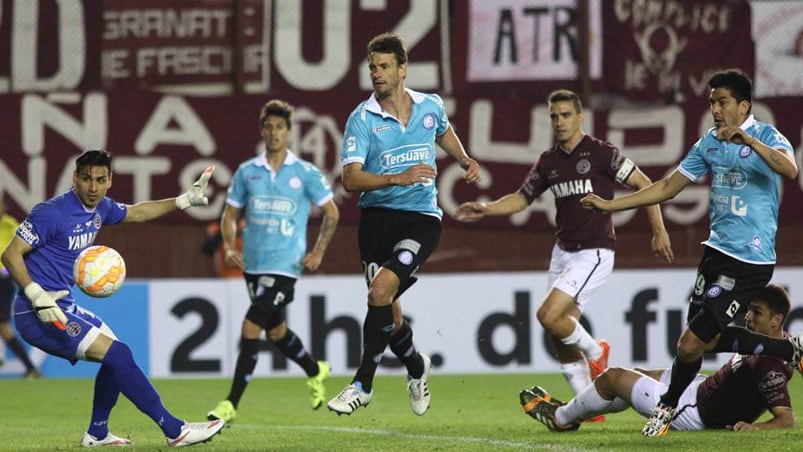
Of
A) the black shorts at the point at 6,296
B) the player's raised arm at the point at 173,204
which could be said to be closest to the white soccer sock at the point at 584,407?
the player's raised arm at the point at 173,204

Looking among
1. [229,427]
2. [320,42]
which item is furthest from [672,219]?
[229,427]

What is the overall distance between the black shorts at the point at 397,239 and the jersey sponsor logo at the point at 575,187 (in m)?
1.39

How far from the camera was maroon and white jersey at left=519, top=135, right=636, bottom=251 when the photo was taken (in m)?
9.51

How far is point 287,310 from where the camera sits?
45.5 ft

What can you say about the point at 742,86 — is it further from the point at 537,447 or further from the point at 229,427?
the point at 229,427

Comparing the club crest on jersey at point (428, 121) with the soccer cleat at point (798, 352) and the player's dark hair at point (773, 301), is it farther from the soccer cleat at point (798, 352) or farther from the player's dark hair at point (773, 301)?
the soccer cleat at point (798, 352)

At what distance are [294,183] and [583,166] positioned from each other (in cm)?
231

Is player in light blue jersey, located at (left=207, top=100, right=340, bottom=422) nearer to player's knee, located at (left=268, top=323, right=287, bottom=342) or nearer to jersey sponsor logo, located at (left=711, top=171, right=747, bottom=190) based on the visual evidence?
player's knee, located at (left=268, top=323, right=287, bottom=342)

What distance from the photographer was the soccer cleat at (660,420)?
25.8 feet

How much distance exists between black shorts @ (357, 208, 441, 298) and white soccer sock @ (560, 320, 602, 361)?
1.52 metres

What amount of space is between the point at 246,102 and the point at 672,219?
467 centimetres

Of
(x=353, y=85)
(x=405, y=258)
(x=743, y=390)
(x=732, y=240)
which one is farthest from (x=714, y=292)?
(x=353, y=85)

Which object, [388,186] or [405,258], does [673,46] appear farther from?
[388,186]

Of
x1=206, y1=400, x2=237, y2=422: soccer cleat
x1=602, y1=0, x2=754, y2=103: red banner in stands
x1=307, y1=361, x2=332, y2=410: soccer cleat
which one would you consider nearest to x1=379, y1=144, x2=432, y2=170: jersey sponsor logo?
x1=206, y1=400, x2=237, y2=422: soccer cleat
